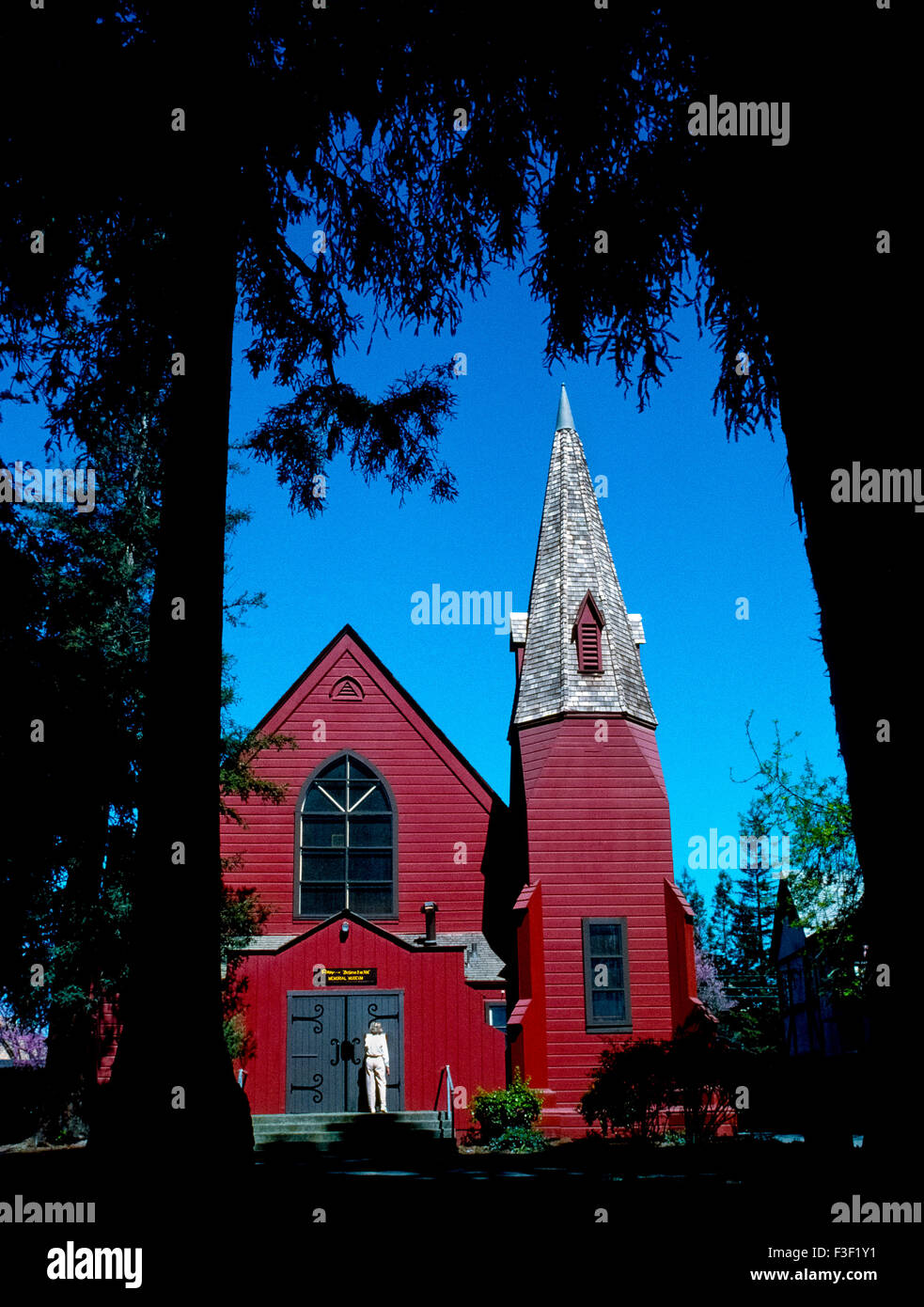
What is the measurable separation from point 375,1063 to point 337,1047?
1.48 meters

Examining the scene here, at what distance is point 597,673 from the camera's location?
22.0m

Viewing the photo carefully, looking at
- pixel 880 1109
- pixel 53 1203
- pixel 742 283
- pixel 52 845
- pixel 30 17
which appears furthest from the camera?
pixel 52 845

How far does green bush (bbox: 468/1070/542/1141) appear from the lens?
1756 cm

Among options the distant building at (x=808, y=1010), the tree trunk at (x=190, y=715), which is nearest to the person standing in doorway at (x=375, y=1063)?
the distant building at (x=808, y=1010)

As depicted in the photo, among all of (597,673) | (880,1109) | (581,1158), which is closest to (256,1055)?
(581,1158)

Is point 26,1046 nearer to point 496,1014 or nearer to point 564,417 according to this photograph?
point 496,1014

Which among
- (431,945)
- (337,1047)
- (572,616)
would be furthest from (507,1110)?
(572,616)

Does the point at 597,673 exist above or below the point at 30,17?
below

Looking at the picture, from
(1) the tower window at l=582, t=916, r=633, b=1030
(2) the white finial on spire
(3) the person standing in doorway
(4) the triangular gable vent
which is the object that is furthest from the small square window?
(2) the white finial on spire

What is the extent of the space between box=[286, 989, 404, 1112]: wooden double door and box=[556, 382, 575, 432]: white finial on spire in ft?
46.6
